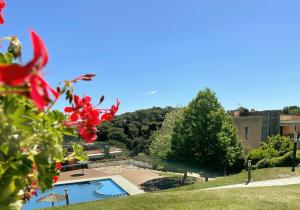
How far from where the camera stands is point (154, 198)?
9.24 meters

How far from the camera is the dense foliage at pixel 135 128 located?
51.0 m

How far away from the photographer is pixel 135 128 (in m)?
54.5

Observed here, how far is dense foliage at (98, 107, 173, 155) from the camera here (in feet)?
167

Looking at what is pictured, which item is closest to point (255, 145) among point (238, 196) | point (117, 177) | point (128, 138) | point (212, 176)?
point (212, 176)

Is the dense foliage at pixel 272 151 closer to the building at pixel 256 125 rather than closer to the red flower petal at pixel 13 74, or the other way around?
the building at pixel 256 125

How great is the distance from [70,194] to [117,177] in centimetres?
468

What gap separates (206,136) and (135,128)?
32.7 metres

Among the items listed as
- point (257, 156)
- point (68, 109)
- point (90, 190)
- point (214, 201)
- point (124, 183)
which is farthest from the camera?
point (90, 190)

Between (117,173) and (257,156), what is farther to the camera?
(117,173)

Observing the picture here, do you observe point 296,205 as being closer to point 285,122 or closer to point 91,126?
point 91,126

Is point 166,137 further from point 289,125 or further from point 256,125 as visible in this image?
point 289,125

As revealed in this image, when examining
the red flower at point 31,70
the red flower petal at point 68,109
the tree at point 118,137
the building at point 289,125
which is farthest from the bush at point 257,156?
the tree at point 118,137

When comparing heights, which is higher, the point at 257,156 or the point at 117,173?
the point at 257,156

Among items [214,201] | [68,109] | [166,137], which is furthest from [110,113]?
[166,137]
